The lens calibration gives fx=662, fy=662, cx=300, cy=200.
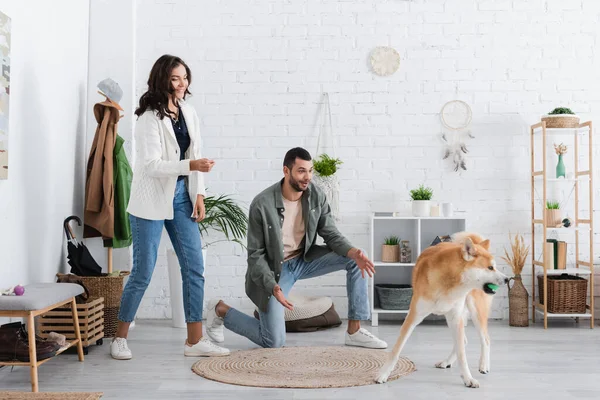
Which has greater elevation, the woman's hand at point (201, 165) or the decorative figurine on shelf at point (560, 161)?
the decorative figurine on shelf at point (560, 161)

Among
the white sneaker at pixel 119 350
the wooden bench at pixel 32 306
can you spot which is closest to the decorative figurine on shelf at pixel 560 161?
the white sneaker at pixel 119 350

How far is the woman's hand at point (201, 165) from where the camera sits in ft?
10.1

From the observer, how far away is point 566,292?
170 inches

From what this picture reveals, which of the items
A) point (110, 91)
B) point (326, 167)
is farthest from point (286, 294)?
point (110, 91)

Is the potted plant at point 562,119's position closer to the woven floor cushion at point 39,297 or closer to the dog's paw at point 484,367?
the dog's paw at point 484,367

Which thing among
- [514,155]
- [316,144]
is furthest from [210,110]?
[514,155]

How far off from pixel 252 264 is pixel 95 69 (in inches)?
82.4

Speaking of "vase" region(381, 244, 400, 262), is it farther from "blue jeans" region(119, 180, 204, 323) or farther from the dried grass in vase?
"blue jeans" region(119, 180, 204, 323)

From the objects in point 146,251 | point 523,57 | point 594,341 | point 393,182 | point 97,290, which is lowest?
point 594,341

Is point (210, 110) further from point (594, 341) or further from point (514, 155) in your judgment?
point (594, 341)

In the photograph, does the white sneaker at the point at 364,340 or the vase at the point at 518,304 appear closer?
the white sneaker at the point at 364,340

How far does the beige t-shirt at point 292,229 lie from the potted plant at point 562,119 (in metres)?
1.96

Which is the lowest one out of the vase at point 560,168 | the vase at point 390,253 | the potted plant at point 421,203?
the vase at point 390,253

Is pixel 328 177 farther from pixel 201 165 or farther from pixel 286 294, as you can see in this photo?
pixel 201 165
